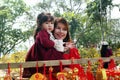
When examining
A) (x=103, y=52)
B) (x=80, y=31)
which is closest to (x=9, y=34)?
(x=80, y=31)

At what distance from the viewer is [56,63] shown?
5.91 feet

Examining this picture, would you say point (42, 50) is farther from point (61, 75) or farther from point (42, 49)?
point (61, 75)

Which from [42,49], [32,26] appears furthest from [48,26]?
[32,26]

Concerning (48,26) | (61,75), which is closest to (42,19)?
(48,26)

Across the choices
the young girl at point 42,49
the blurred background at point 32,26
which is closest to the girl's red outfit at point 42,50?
the young girl at point 42,49

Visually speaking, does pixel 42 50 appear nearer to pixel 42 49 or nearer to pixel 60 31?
pixel 42 49

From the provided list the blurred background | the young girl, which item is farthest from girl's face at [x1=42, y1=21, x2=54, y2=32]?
the blurred background

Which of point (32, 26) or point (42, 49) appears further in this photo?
point (32, 26)

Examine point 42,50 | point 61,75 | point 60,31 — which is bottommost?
point 61,75

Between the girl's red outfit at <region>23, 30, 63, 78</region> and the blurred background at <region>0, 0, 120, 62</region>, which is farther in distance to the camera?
the blurred background at <region>0, 0, 120, 62</region>

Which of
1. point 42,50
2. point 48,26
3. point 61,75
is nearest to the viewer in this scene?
point 61,75

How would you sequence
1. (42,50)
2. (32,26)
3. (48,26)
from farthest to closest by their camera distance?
1. (32,26)
2. (48,26)
3. (42,50)

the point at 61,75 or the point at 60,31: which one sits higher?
the point at 60,31

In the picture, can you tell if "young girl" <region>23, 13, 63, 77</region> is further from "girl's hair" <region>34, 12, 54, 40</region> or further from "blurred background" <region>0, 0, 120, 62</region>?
"blurred background" <region>0, 0, 120, 62</region>
